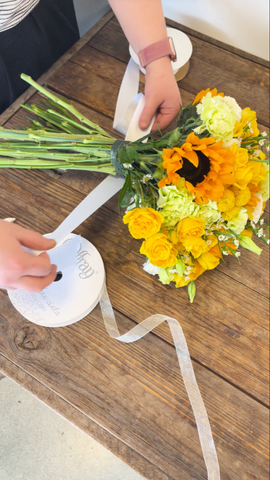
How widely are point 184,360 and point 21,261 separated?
0.37 metres

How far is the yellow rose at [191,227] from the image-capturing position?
61 centimetres

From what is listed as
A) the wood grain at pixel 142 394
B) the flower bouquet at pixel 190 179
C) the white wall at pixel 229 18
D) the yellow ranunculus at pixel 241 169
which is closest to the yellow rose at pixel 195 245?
the flower bouquet at pixel 190 179

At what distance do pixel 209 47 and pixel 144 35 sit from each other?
287 mm

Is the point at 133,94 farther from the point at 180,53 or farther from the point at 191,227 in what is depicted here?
the point at 191,227

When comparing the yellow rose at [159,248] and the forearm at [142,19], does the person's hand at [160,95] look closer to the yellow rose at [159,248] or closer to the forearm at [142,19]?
the forearm at [142,19]

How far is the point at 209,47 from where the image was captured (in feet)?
3.37

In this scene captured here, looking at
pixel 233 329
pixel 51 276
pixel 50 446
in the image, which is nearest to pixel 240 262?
pixel 233 329

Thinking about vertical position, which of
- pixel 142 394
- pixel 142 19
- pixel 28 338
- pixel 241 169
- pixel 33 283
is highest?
Answer: pixel 142 19

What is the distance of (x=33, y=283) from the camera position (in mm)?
663

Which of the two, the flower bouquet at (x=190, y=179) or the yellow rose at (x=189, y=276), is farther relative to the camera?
the yellow rose at (x=189, y=276)

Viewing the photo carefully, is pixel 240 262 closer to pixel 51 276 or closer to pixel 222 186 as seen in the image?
pixel 222 186

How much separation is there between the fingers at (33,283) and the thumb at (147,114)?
37 cm

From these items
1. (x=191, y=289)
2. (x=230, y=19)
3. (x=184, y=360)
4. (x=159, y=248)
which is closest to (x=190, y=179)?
(x=159, y=248)

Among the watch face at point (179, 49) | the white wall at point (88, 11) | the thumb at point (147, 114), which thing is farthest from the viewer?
the white wall at point (88, 11)
